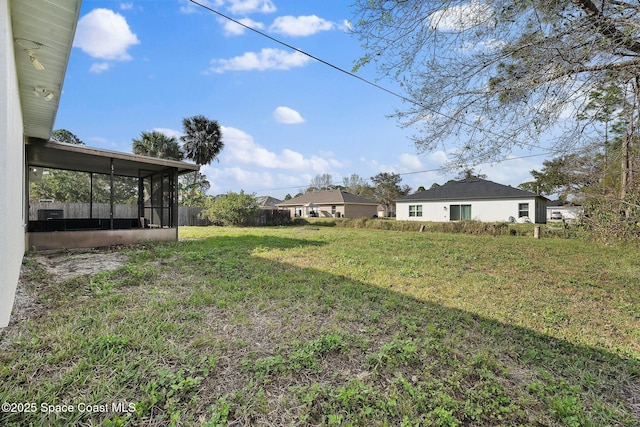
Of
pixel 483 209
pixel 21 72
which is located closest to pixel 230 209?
pixel 21 72

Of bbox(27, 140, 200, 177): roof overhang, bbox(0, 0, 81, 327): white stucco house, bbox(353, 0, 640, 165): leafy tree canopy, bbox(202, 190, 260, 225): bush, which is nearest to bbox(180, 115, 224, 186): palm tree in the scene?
bbox(202, 190, 260, 225): bush

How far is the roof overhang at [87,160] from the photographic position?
273 inches

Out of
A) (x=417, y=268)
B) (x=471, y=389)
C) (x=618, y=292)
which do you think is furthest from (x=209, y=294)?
(x=618, y=292)

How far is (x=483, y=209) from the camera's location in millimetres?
20547

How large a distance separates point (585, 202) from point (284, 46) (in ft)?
19.6

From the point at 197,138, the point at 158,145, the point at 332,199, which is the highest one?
the point at 197,138

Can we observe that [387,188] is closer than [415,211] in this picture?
No

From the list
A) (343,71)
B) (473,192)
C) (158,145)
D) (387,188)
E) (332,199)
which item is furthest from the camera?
(387,188)

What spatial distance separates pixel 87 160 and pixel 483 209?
2213 cm

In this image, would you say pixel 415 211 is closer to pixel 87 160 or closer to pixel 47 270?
pixel 87 160

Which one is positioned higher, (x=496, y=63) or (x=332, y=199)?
(x=496, y=63)

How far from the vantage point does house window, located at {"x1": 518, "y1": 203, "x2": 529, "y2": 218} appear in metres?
19.1

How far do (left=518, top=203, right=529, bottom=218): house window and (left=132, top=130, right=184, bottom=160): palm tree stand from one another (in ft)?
82.6

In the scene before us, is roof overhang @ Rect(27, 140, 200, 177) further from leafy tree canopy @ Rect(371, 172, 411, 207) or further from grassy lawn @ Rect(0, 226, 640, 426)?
leafy tree canopy @ Rect(371, 172, 411, 207)
